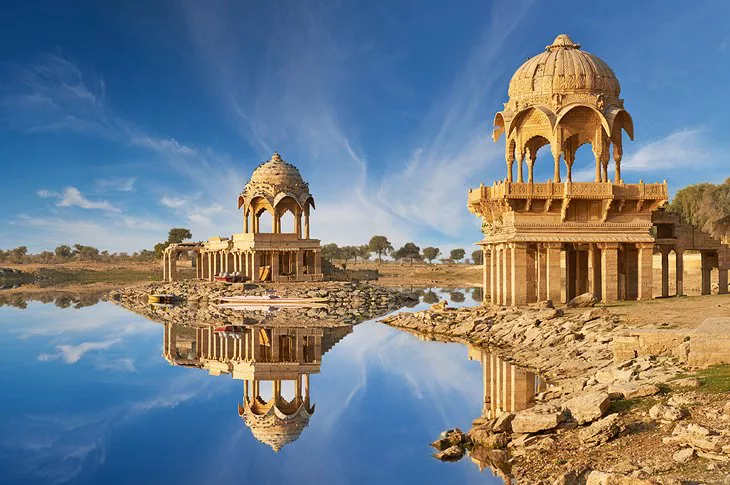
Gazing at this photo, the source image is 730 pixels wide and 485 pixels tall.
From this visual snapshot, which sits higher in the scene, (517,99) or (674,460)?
(517,99)

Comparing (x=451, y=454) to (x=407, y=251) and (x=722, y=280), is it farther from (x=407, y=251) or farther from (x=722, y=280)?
(x=407, y=251)

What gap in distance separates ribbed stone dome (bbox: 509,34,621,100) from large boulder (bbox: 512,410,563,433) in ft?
65.2

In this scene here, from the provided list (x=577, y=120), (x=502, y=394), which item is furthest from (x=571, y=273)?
(x=502, y=394)

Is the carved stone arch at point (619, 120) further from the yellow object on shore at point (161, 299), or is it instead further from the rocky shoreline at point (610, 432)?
the yellow object on shore at point (161, 299)

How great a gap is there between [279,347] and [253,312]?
1632cm

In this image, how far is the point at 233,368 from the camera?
75.3 feet

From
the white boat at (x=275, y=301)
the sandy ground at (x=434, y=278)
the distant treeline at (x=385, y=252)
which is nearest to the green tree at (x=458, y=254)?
the distant treeline at (x=385, y=252)

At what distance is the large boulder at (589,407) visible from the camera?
11359 millimetres

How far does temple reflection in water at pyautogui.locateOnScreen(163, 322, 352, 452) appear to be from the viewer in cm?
1595

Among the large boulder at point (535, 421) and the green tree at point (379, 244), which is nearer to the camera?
the large boulder at point (535, 421)

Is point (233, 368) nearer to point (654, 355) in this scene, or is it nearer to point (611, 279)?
point (654, 355)

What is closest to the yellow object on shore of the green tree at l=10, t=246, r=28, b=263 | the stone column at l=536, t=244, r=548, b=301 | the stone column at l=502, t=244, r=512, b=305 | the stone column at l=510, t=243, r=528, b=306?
the stone column at l=502, t=244, r=512, b=305

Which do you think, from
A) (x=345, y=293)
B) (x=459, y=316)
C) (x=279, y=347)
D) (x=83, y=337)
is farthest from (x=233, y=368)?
(x=345, y=293)

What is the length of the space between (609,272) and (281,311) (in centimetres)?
2128
